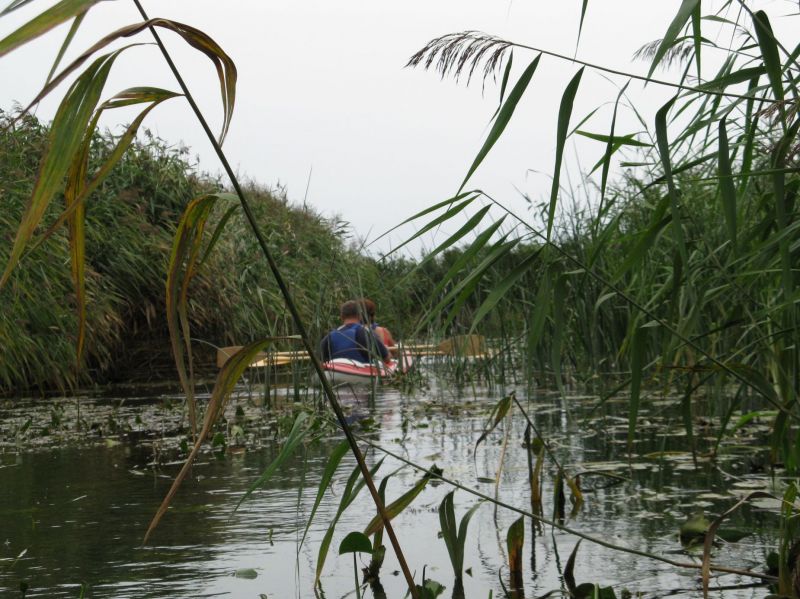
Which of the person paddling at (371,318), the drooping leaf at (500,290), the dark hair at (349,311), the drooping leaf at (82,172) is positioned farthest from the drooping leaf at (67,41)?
the dark hair at (349,311)

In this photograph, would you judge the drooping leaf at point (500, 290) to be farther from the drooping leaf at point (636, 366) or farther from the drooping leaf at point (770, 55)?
the drooping leaf at point (770, 55)

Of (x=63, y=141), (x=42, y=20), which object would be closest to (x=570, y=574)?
(x=63, y=141)

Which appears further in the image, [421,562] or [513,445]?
[513,445]

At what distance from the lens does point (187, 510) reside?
4.29 meters

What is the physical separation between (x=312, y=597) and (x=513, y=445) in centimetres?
320

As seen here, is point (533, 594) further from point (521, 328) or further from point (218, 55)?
point (521, 328)

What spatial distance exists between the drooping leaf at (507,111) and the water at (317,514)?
79cm

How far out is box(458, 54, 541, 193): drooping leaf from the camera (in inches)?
91.9

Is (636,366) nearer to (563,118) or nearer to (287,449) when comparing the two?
(563,118)

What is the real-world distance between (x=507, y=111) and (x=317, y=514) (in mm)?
2163

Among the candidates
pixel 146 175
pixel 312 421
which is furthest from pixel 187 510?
pixel 146 175

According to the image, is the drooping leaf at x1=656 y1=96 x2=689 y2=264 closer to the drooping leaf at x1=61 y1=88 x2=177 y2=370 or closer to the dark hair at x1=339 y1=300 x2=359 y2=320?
the drooping leaf at x1=61 y1=88 x2=177 y2=370

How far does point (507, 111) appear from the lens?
2424 millimetres

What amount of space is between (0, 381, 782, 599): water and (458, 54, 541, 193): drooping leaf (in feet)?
2.58
